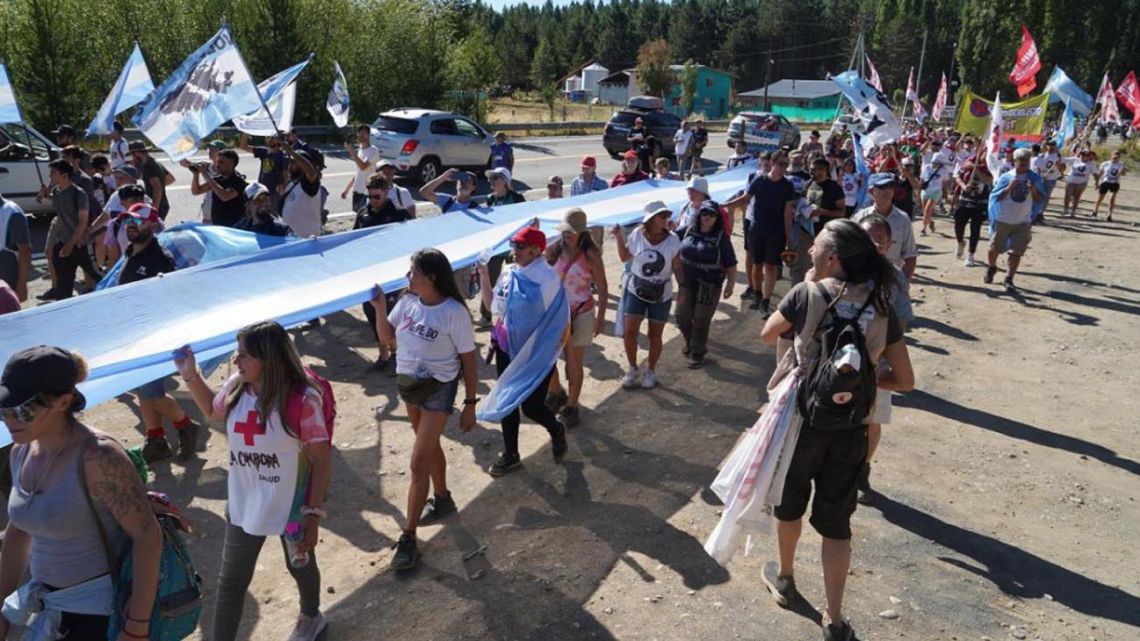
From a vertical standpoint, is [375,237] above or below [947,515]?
above

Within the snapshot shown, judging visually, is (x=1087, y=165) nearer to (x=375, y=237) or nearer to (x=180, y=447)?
(x=375, y=237)

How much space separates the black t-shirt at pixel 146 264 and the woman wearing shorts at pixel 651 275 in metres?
3.66

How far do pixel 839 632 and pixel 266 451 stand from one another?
2.81m

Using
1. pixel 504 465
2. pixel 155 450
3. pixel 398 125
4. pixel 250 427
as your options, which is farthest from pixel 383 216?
pixel 398 125

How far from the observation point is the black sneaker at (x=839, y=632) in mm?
3924

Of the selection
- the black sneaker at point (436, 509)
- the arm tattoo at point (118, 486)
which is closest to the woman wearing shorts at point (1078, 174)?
the black sneaker at point (436, 509)

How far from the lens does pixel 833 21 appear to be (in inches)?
4599

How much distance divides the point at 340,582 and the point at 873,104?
31.5 ft

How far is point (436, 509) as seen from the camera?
16.8 feet

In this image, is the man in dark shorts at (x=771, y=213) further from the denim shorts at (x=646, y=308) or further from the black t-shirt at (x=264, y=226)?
the black t-shirt at (x=264, y=226)

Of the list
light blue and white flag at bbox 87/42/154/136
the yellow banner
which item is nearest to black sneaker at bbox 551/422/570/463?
light blue and white flag at bbox 87/42/154/136

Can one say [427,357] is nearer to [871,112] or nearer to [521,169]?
[871,112]

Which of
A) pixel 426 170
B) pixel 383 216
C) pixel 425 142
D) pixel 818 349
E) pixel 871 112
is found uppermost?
pixel 871 112

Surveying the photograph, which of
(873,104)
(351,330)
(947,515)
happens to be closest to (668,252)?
(947,515)
